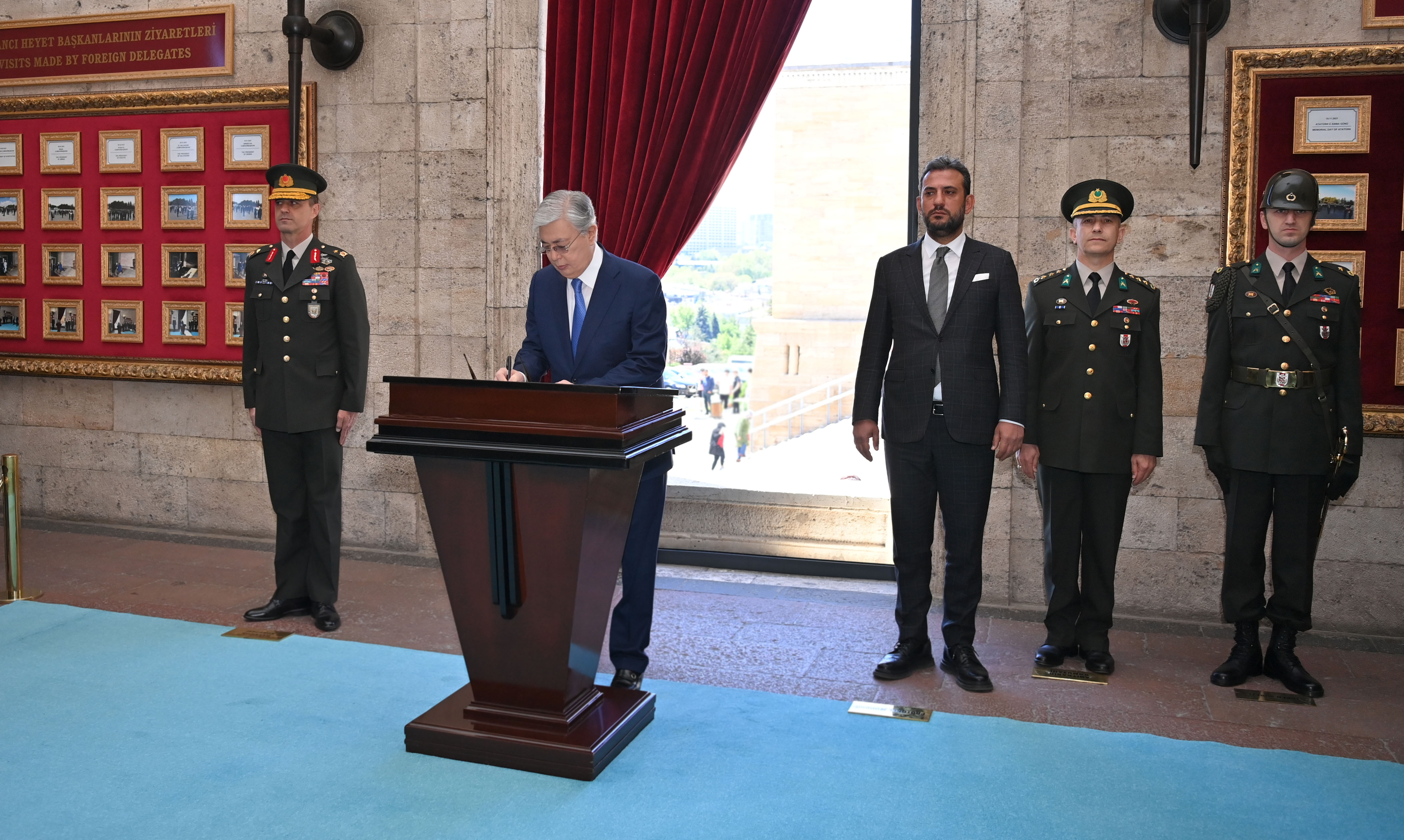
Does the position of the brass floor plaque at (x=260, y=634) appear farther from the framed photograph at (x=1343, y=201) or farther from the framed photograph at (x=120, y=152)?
the framed photograph at (x=1343, y=201)

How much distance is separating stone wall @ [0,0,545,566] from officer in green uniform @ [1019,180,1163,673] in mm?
2630

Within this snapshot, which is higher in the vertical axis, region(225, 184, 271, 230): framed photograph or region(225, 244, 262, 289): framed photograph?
region(225, 184, 271, 230): framed photograph

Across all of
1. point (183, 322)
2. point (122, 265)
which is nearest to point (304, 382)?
point (183, 322)

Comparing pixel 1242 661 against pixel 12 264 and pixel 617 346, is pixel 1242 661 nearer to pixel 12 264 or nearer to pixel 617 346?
pixel 617 346

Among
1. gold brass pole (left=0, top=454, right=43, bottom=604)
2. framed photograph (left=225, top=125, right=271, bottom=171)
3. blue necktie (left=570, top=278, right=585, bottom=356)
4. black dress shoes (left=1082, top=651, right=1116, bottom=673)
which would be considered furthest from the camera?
framed photograph (left=225, top=125, right=271, bottom=171)

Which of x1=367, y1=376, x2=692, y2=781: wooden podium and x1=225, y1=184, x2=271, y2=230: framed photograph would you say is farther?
x1=225, y1=184, x2=271, y2=230: framed photograph

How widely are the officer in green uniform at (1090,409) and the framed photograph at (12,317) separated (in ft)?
18.2

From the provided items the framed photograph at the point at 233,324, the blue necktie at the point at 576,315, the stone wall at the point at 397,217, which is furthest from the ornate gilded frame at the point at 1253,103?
the framed photograph at the point at 233,324

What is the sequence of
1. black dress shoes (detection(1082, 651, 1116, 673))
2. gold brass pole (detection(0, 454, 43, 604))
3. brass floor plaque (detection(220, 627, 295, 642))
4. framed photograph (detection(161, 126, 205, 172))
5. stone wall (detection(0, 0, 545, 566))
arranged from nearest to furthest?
black dress shoes (detection(1082, 651, 1116, 673)) → brass floor plaque (detection(220, 627, 295, 642)) → gold brass pole (detection(0, 454, 43, 604)) → stone wall (detection(0, 0, 545, 566)) → framed photograph (detection(161, 126, 205, 172))

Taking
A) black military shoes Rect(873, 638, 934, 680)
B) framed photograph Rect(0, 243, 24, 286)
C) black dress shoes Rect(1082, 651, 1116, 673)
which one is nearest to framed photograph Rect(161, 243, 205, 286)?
framed photograph Rect(0, 243, 24, 286)

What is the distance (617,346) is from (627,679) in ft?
3.51

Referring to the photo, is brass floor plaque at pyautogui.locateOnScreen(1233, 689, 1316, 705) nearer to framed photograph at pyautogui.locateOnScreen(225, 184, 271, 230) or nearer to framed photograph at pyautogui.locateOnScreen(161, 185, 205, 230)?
framed photograph at pyautogui.locateOnScreen(225, 184, 271, 230)

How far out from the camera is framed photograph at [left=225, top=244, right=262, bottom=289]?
18.4 feet

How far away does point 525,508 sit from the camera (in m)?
2.71
